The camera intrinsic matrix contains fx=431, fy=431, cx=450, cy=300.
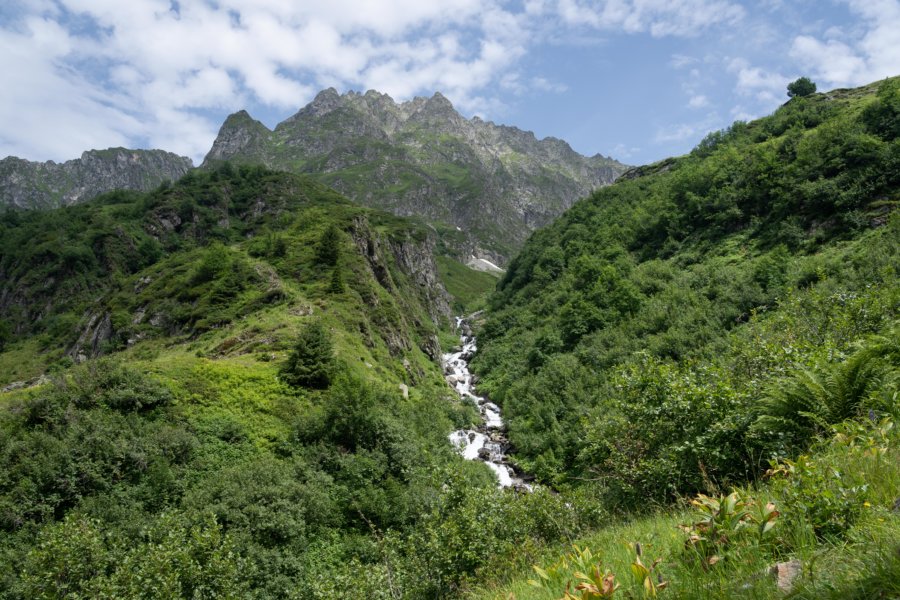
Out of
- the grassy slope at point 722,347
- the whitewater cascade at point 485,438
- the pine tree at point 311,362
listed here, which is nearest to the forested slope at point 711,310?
the grassy slope at point 722,347

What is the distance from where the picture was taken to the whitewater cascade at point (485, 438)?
1638 inches

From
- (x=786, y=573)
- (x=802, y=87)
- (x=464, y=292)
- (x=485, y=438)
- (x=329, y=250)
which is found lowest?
(x=485, y=438)

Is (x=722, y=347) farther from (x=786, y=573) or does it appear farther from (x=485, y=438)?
(x=786, y=573)

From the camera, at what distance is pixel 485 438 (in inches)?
1961

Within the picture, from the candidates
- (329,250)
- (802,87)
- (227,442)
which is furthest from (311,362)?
(802,87)

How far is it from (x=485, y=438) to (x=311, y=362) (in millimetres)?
24935

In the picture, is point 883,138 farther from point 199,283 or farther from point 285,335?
point 199,283

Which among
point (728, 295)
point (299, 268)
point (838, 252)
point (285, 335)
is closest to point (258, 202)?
point (299, 268)

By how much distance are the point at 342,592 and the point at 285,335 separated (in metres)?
29.3

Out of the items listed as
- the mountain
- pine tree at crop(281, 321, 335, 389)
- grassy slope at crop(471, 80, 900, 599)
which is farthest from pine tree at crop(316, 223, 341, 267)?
grassy slope at crop(471, 80, 900, 599)

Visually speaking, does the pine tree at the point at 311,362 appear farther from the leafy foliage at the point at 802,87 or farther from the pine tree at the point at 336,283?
the leafy foliage at the point at 802,87

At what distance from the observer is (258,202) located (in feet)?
361

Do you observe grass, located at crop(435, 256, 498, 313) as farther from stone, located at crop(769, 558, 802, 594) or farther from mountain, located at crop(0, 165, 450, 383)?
stone, located at crop(769, 558, 802, 594)

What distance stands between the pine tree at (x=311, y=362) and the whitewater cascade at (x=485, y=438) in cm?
1190
